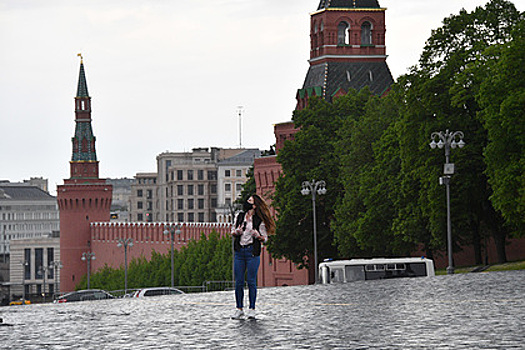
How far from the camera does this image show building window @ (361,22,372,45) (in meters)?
83.4

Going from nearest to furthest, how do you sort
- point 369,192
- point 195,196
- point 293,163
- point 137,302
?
point 137,302
point 369,192
point 293,163
point 195,196

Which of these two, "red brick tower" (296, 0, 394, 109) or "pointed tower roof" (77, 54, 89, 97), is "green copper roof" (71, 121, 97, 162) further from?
"red brick tower" (296, 0, 394, 109)

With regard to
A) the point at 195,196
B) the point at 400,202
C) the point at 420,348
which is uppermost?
the point at 195,196

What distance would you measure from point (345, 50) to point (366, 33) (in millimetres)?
2586

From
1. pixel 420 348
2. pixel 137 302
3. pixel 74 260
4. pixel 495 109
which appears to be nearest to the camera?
pixel 420 348

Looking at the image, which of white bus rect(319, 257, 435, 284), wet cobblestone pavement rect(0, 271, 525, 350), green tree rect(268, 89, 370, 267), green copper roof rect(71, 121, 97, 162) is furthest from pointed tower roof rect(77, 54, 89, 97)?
wet cobblestone pavement rect(0, 271, 525, 350)

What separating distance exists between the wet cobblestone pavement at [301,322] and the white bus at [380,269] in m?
18.2

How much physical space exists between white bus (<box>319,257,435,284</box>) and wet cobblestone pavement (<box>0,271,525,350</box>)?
18.2 meters

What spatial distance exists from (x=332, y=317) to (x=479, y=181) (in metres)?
29.7

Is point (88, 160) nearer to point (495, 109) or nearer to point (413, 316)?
point (495, 109)

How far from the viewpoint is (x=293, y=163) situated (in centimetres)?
6206

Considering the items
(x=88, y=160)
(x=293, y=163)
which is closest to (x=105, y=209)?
(x=88, y=160)

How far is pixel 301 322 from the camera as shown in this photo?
52.0 ft

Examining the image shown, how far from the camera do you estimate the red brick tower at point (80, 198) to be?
453 ft
